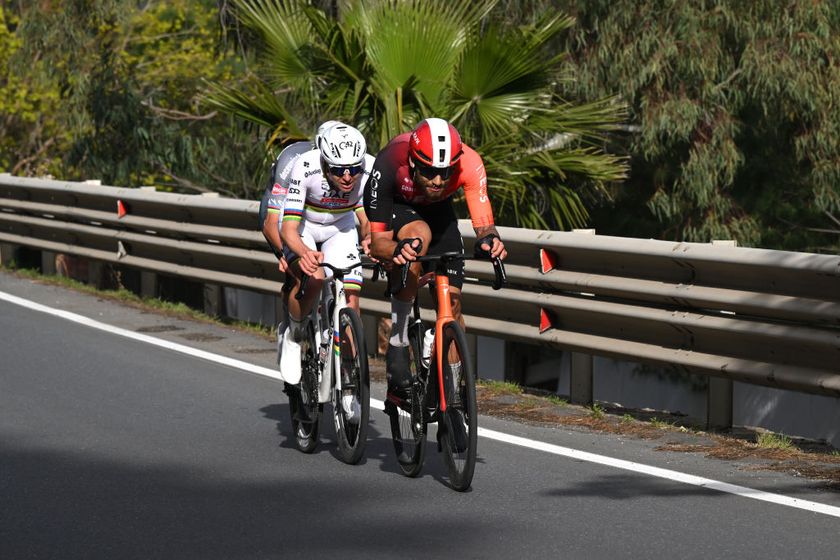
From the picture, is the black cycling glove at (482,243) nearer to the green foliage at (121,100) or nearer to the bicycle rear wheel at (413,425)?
the bicycle rear wheel at (413,425)

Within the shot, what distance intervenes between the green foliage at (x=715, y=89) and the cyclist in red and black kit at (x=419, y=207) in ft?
37.3

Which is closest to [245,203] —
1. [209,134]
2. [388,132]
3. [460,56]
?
[388,132]

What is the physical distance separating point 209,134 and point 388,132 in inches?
561

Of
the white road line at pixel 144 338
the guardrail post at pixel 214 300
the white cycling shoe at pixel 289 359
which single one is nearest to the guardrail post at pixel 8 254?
the white road line at pixel 144 338

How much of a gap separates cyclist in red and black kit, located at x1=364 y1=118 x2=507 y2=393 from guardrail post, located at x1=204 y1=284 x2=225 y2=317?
21.5ft

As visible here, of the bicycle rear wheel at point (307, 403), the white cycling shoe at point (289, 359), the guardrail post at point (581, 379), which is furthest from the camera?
the guardrail post at point (581, 379)

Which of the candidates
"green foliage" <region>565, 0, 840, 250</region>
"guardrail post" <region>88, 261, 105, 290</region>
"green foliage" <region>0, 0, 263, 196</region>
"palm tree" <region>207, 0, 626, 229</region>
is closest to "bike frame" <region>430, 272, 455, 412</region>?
"palm tree" <region>207, 0, 626, 229</region>

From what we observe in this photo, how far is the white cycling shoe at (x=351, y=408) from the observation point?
779cm

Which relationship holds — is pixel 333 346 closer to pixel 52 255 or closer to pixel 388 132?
pixel 388 132

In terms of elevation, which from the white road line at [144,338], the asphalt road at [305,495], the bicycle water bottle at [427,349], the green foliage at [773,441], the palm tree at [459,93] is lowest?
the asphalt road at [305,495]

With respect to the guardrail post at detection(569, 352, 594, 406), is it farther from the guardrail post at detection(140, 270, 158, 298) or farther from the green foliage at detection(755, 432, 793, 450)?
the guardrail post at detection(140, 270, 158, 298)

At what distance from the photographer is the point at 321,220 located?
809 centimetres

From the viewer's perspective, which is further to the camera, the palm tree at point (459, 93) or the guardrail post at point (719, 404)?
the palm tree at point (459, 93)

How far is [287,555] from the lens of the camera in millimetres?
6051
